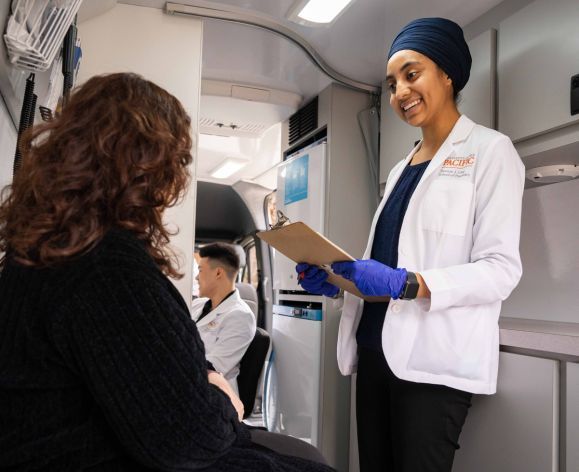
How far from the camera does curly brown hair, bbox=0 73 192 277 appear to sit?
86cm

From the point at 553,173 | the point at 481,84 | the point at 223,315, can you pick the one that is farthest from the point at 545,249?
the point at 223,315

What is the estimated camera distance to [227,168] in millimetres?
5547

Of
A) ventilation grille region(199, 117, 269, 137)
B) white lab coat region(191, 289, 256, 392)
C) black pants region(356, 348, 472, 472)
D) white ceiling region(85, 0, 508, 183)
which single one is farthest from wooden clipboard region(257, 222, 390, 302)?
ventilation grille region(199, 117, 269, 137)

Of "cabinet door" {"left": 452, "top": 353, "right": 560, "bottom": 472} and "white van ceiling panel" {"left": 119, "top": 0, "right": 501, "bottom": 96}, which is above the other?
"white van ceiling panel" {"left": 119, "top": 0, "right": 501, "bottom": 96}

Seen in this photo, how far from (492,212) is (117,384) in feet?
3.91

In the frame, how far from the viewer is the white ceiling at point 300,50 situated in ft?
7.98

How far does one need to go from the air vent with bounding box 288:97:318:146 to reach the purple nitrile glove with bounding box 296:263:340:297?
5.64 ft

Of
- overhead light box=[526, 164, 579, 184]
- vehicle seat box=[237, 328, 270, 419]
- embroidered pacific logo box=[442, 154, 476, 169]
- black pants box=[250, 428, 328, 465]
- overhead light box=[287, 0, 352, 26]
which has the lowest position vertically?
vehicle seat box=[237, 328, 270, 419]

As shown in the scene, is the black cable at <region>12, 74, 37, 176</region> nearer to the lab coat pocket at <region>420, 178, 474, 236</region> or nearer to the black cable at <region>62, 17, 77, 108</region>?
the black cable at <region>62, 17, 77, 108</region>

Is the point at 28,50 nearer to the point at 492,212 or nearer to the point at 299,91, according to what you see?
the point at 492,212

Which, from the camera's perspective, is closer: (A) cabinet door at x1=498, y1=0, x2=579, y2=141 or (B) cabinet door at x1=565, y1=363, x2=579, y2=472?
(B) cabinet door at x1=565, y1=363, x2=579, y2=472

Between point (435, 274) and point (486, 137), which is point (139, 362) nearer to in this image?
point (435, 274)

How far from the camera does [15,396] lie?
82 cm

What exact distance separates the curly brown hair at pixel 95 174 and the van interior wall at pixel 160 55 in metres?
1.37
